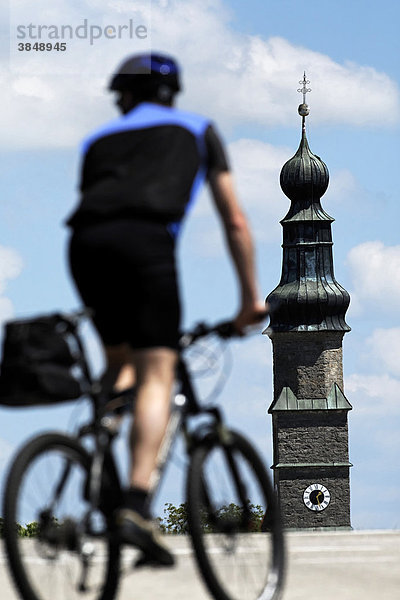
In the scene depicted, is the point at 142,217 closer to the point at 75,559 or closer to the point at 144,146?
the point at 144,146

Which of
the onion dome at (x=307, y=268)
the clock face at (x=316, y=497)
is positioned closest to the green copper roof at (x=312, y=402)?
the onion dome at (x=307, y=268)

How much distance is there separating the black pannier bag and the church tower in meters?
79.4

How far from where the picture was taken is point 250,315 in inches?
172

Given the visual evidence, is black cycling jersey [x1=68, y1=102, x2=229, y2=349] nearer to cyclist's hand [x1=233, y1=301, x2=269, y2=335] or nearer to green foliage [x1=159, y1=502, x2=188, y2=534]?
cyclist's hand [x1=233, y1=301, x2=269, y2=335]

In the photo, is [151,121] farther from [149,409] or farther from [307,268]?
[307,268]

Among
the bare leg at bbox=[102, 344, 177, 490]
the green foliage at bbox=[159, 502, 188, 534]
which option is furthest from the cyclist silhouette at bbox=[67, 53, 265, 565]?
the green foliage at bbox=[159, 502, 188, 534]

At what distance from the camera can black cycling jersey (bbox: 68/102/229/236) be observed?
415 centimetres

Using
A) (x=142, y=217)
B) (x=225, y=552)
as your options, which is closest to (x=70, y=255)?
(x=142, y=217)

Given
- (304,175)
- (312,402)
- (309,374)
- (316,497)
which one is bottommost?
(316,497)

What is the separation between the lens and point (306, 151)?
9031 centimetres

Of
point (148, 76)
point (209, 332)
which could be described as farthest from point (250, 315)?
point (148, 76)

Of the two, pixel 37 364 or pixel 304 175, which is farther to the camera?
pixel 304 175

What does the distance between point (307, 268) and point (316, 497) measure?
12434mm

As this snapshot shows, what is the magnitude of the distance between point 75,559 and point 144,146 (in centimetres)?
112
